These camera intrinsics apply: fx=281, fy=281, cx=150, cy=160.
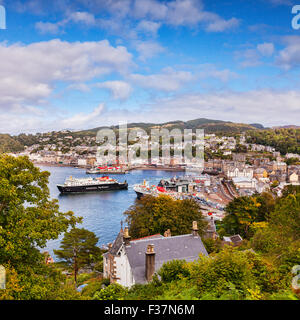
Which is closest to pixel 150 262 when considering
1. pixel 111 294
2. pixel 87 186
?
pixel 111 294

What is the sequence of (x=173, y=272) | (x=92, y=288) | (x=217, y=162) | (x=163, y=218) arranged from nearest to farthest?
1. (x=173, y=272)
2. (x=92, y=288)
3. (x=163, y=218)
4. (x=217, y=162)

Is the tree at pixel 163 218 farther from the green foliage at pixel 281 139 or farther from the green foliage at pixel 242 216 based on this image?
the green foliage at pixel 281 139

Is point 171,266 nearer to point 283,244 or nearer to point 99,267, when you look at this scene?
point 283,244

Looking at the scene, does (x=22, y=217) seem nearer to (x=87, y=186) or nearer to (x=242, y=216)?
(x=242, y=216)

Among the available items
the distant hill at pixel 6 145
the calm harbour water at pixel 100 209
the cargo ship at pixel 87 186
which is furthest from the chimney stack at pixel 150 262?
the cargo ship at pixel 87 186

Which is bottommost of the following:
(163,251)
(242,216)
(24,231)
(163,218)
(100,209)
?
(100,209)

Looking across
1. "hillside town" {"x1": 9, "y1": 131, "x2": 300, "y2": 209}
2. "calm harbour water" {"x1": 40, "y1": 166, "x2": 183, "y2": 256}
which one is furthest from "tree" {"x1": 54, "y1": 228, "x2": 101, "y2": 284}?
"hillside town" {"x1": 9, "y1": 131, "x2": 300, "y2": 209}
